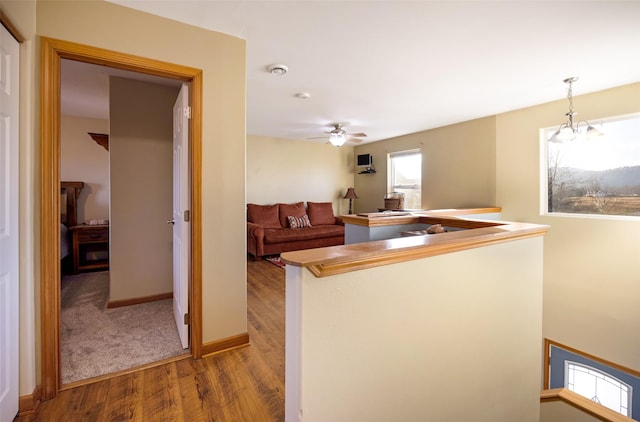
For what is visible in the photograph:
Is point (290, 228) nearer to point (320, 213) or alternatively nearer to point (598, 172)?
point (320, 213)

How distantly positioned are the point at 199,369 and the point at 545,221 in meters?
4.23

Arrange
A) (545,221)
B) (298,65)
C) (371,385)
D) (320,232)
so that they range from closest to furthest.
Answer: (371,385) < (298,65) < (545,221) < (320,232)

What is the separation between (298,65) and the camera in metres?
2.62

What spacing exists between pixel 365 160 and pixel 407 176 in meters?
1.14

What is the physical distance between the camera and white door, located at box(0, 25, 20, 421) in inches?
51.9

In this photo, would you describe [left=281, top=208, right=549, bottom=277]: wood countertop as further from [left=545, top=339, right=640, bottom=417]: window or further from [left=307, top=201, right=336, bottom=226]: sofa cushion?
[left=307, top=201, right=336, bottom=226]: sofa cushion

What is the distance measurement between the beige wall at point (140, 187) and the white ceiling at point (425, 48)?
1046 millimetres

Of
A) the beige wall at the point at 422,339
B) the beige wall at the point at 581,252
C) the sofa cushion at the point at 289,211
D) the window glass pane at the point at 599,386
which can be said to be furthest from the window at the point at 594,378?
the sofa cushion at the point at 289,211

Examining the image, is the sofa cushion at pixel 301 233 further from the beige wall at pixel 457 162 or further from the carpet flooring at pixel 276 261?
the beige wall at pixel 457 162

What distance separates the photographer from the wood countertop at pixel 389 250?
1003 mm

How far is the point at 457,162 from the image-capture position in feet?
15.7

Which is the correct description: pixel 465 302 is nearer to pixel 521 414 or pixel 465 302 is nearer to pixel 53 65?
pixel 521 414

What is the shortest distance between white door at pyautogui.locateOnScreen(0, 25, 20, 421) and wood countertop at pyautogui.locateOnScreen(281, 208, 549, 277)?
1.35 m

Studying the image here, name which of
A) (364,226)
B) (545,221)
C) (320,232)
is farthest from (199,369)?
(545,221)
